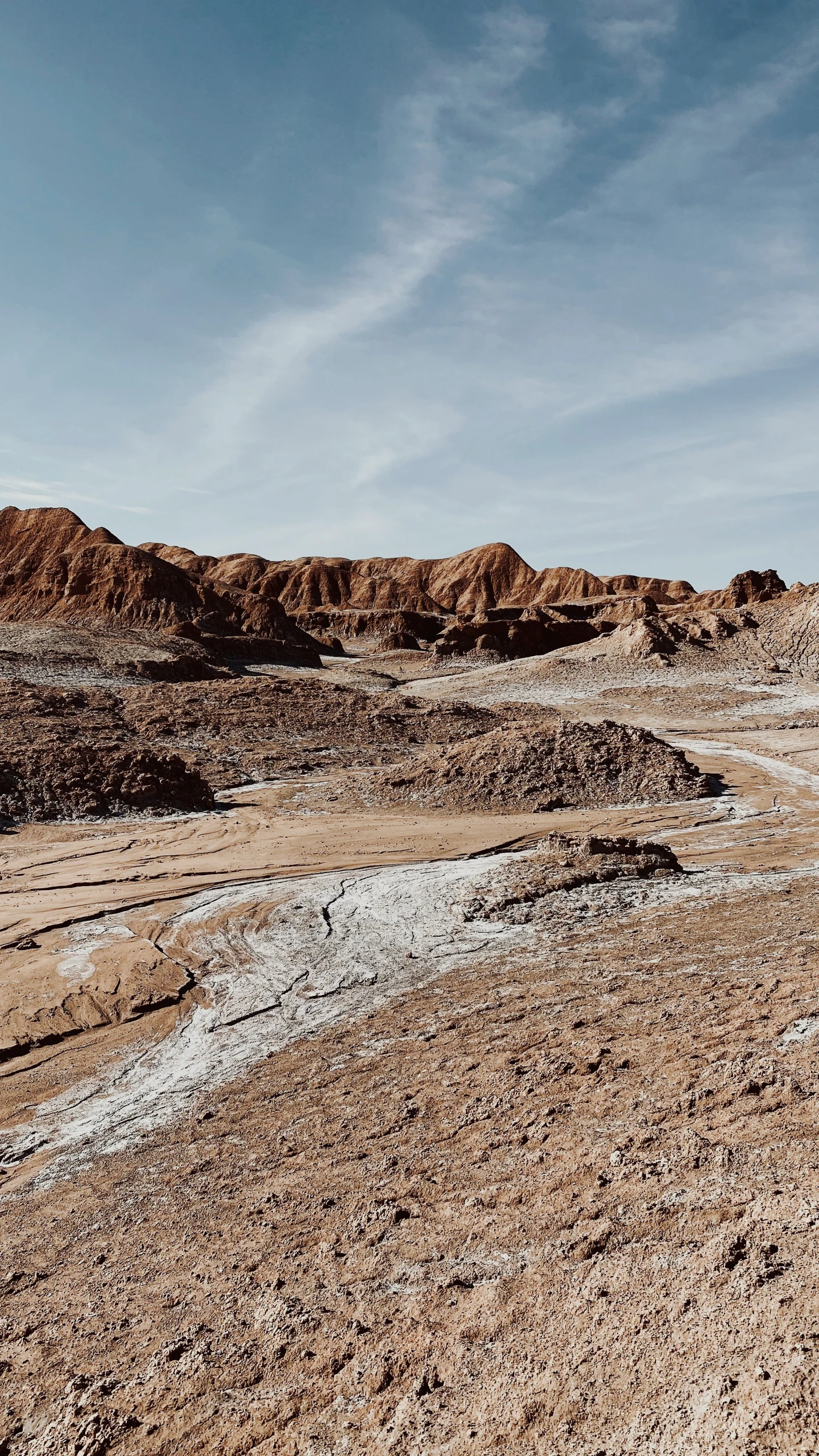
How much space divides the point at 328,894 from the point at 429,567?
389 feet

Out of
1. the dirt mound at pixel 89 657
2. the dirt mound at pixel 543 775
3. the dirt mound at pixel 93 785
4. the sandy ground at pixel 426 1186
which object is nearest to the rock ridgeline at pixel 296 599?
the dirt mound at pixel 89 657

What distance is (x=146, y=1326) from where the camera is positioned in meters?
3.57

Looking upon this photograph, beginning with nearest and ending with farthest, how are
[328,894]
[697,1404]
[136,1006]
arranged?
1. [697,1404]
2. [136,1006]
3. [328,894]

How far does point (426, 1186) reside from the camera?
4.22 metres

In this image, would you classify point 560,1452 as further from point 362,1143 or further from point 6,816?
point 6,816

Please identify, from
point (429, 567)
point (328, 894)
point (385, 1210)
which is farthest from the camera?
point (429, 567)

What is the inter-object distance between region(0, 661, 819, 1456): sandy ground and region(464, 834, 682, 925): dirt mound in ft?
1.20

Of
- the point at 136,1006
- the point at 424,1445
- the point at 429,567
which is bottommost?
the point at 136,1006

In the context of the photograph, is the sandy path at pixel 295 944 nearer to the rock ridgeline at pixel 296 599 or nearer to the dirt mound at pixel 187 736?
the dirt mound at pixel 187 736

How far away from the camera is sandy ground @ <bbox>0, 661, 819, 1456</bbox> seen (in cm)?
265

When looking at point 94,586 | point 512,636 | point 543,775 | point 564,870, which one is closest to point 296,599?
point 94,586

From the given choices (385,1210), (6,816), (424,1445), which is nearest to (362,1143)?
(385,1210)

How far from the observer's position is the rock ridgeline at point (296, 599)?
63.7 m

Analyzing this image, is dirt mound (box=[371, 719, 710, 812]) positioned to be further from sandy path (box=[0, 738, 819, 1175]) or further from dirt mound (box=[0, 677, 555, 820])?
sandy path (box=[0, 738, 819, 1175])
